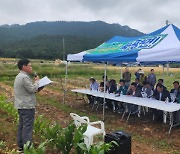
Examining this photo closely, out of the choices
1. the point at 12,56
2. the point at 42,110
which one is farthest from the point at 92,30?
the point at 42,110

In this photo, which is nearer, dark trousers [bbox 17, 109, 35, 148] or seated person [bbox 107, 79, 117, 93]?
dark trousers [bbox 17, 109, 35, 148]

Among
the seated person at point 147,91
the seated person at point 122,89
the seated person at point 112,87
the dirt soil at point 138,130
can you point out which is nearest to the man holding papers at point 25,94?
the dirt soil at point 138,130

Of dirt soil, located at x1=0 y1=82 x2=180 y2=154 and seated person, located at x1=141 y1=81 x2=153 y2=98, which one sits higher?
seated person, located at x1=141 y1=81 x2=153 y2=98

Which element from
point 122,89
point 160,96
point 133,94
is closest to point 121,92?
point 122,89

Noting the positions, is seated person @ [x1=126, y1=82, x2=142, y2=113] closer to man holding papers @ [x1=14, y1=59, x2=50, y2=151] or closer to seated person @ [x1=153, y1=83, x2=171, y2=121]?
seated person @ [x1=153, y1=83, x2=171, y2=121]

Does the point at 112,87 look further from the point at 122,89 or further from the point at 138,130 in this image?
the point at 138,130

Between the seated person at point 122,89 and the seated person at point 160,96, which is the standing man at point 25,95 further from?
the seated person at point 122,89

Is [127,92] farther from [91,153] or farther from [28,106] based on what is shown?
[91,153]

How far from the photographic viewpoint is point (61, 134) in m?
4.77

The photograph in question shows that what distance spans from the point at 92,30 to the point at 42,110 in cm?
19125

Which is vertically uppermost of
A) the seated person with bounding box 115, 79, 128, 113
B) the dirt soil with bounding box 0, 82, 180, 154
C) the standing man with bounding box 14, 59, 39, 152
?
the standing man with bounding box 14, 59, 39, 152

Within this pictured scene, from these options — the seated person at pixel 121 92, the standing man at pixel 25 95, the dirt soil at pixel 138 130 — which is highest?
the standing man at pixel 25 95

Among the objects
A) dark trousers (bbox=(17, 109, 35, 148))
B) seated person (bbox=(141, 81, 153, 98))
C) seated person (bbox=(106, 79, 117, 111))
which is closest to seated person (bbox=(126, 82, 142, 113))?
seated person (bbox=(141, 81, 153, 98))

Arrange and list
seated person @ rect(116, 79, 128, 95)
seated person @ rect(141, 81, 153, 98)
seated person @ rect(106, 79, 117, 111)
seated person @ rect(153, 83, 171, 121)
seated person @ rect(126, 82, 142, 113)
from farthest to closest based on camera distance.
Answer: seated person @ rect(106, 79, 117, 111), seated person @ rect(116, 79, 128, 95), seated person @ rect(141, 81, 153, 98), seated person @ rect(126, 82, 142, 113), seated person @ rect(153, 83, 171, 121)
